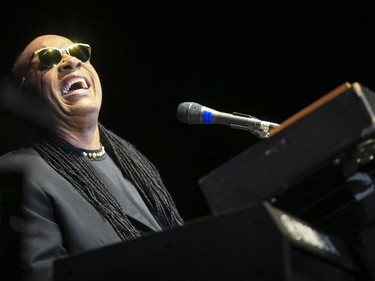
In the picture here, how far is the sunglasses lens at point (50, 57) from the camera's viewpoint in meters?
2.58

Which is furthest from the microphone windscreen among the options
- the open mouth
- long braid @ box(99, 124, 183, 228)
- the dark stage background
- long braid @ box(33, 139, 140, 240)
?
the dark stage background

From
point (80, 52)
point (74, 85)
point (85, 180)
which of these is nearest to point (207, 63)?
point (80, 52)

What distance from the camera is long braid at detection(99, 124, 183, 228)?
243 cm

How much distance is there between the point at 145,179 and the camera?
2.53 meters

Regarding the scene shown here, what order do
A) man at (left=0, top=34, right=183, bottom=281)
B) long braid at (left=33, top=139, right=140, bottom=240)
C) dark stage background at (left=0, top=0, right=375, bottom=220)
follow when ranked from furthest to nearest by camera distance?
dark stage background at (left=0, top=0, right=375, bottom=220), long braid at (left=33, top=139, right=140, bottom=240), man at (left=0, top=34, right=183, bottom=281)

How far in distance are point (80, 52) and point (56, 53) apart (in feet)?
0.35

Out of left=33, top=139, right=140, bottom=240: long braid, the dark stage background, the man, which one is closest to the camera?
the man

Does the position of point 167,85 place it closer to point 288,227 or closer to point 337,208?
point 337,208

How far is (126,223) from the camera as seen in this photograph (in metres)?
2.11

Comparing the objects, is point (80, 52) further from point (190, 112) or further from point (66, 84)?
point (190, 112)

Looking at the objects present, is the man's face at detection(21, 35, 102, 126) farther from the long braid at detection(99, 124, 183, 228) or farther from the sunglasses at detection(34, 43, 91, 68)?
the long braid at detection(99, 124, 183, 228)

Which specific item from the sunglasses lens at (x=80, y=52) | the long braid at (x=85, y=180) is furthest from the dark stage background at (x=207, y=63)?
the long braid at (x=85, y=180)

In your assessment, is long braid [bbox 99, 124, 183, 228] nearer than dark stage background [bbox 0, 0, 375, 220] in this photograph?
Yes

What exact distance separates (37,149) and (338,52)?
1.78 m
